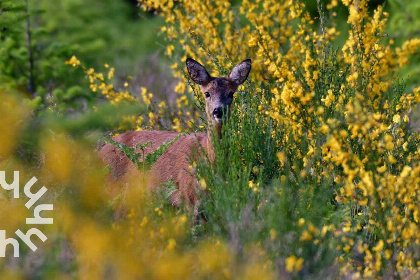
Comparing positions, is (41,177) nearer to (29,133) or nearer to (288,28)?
(29,133)

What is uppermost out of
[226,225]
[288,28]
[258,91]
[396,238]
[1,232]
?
[288,28]

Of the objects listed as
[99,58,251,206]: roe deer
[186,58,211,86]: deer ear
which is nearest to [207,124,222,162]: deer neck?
[99,58,251,206]: roe deer

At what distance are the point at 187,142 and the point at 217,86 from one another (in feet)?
1.87

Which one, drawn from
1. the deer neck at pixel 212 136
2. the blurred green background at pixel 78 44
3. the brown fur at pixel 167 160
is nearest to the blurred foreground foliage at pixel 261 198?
the deer neck at pixel 212 136

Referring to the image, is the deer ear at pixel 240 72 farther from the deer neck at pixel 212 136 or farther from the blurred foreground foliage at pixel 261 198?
the deer neck at pixel 212 136

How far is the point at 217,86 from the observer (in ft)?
23.5

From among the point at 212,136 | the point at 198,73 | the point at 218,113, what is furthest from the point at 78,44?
the point at 212,136

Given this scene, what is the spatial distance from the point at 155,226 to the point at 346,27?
1063 centimetres

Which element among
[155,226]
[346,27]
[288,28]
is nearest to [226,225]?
[155,226]

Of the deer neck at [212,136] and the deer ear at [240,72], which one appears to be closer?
the deer neck at [212,136]

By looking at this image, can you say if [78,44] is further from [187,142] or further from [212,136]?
[212,136]

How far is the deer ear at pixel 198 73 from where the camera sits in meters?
7.25

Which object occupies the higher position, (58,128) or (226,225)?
(58,128)

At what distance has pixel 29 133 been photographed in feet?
20.0
